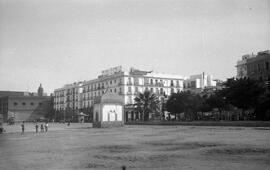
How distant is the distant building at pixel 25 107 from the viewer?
364 feet

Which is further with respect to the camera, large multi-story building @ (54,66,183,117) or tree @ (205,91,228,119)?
large multi-story building @ (54,66,183,117)

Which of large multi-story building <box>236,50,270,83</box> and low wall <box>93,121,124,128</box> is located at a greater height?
large multi-story building <box>236,50,270,83</box>

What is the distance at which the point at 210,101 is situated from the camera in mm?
58594

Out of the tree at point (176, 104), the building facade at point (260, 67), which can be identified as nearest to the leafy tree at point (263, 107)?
the building facade at point (260, 67)

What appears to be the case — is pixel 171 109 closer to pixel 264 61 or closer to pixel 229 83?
pixel 229 83

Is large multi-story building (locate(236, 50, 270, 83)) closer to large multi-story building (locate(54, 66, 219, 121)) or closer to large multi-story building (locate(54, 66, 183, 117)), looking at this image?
large multi-story building (locate(54, 66, 219, 121))

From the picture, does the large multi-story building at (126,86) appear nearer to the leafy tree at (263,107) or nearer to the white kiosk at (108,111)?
the white kiosk at (108,111)

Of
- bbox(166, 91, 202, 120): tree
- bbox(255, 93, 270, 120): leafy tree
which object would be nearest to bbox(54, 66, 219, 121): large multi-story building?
bbox(166, 91, 202, 120): tree

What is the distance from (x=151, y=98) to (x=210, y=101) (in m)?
12.3

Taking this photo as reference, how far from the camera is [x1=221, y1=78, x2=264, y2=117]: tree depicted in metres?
47.5

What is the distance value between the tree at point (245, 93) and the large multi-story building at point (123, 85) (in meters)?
29.5

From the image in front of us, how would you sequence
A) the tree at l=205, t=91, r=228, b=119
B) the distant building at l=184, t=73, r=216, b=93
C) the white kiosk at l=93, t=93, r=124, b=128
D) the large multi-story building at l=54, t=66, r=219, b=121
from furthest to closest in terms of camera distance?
the distant building at l=184, t=73, r=216, b=93
the large multi-story building at l=54, t=66, r=219, b=121
the tree at l=205, t=91, r=228, b=119
the white kiosk at l=93, t=93, r=124, b=128

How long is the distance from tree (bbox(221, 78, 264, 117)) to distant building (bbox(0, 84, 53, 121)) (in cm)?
7652

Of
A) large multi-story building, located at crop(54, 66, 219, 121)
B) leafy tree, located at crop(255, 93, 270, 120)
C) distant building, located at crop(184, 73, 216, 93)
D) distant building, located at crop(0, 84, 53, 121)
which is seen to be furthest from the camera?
distant building, located at crop(0, 84, 53, 121)
